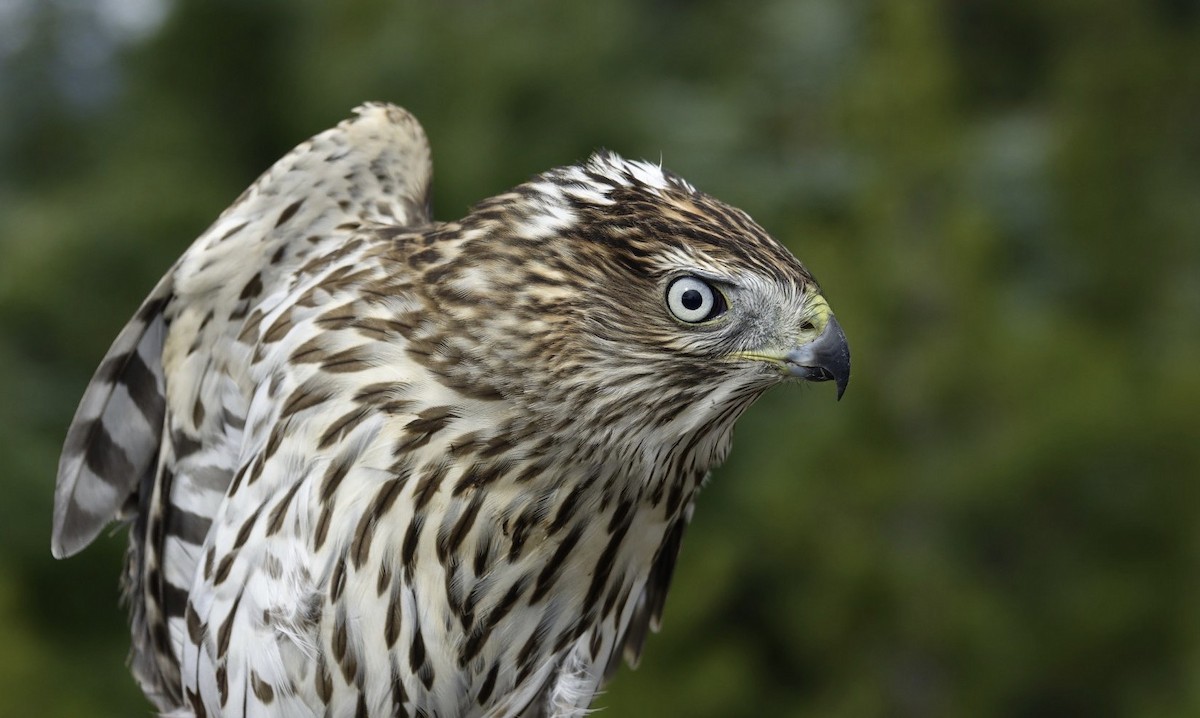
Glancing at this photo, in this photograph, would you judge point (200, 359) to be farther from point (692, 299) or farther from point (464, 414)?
point (692, 299)

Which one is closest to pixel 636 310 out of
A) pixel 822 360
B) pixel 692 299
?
pixel 692 299

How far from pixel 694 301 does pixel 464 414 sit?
0.52 m

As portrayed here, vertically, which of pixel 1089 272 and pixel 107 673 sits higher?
pixel 1089 272

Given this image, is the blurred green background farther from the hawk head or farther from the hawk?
the hawk head

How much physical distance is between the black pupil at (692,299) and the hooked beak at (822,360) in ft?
0.61

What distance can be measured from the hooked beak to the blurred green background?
3.32 metres

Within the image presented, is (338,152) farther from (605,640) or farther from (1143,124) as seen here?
(1143,124)

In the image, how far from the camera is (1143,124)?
6453 mm

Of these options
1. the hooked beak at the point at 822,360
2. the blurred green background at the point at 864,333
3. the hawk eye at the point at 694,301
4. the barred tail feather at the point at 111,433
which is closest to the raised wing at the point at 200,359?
the barred tail feather at the point at 111,433

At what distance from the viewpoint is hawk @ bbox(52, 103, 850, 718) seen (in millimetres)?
2475

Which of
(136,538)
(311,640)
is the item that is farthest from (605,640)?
(136,538)

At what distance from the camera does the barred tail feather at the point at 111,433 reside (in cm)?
318

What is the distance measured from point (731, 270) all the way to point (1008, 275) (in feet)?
16.7

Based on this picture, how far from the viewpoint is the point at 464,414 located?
262 cm
